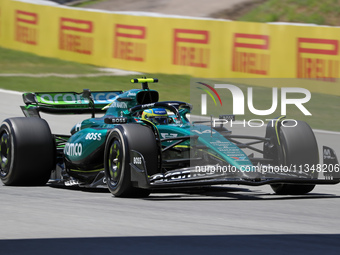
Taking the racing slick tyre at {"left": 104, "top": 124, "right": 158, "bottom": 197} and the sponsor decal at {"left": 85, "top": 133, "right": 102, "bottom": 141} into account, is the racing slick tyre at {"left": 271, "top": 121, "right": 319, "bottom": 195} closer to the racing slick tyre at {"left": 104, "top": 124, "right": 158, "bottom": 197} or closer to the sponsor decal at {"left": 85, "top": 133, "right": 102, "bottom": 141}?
the racing slick tyre at {"left": 104, "top": 124, "right": 158, "bottom": 197}

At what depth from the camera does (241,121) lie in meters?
9.66

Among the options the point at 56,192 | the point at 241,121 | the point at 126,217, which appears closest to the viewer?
the point at 126,217

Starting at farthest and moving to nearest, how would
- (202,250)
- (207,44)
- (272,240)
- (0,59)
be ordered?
(0,59)
(207,44)
(272,240)
(202,250)

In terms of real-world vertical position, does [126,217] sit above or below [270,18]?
below

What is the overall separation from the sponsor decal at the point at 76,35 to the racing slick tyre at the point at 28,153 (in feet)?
42.1

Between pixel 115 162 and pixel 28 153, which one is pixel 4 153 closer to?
pixel 28 153

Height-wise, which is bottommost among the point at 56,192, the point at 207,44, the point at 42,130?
the point at 56,192

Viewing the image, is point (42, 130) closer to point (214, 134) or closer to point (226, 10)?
point (214, 134)

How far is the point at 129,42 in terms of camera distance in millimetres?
22875

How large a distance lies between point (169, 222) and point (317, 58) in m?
12.0

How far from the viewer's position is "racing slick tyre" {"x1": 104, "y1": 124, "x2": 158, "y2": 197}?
9398mm

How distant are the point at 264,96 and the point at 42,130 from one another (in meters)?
3.01

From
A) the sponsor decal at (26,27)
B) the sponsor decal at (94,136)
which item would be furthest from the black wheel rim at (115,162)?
the sponsor decal at (26,27)

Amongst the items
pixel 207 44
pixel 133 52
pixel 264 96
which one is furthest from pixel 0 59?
pixel 264 96
